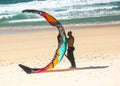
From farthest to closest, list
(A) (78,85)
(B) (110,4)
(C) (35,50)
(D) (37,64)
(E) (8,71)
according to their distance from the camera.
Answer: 1. (B) (110,4)
2. (C) (35,50)
3. (D) (37,64)
4. (E) (8,71)
5. (A) (78,85)

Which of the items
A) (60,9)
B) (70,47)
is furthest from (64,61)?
(60,9)

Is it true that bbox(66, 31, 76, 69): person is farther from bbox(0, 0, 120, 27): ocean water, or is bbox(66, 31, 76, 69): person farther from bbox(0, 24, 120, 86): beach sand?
bbox(0, 0, 120, 27): ocean water

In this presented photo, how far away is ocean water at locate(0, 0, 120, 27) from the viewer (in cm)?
4196

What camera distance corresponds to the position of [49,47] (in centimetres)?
2114

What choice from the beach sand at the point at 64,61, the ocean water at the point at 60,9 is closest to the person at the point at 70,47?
the beach sand at the point at 64,61

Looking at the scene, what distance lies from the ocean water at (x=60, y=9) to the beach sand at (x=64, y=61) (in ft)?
54.8

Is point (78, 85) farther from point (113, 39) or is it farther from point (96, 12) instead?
point (96, 12)

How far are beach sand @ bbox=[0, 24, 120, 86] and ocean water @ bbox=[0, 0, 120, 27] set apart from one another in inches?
658

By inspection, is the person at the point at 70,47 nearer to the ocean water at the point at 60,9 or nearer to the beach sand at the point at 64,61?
the beach sand at the point at 64,61

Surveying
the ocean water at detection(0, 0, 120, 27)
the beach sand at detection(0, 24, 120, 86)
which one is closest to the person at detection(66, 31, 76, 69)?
the beach sand at detection(0, 24, 120, 86)

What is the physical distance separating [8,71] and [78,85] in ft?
10.9

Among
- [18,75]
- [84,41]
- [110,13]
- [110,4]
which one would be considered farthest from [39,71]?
[110,4]

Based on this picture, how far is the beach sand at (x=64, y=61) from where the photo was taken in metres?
13.1

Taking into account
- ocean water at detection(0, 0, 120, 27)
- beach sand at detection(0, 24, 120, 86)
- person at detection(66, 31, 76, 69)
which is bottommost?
ocean water at detection(0, 0, 120, 27)
